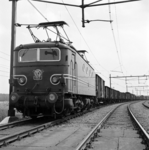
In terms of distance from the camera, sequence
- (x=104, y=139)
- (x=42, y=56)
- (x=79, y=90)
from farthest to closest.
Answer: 1. (x=79, y=90)
2. (x=42, y=56)
3. (x=104, y=139)

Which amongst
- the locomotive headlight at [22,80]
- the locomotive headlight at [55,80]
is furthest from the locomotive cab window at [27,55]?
the locomotive headlight at [55,80]

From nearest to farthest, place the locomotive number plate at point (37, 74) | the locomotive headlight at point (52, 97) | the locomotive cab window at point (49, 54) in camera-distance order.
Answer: the locomotive headlight at point (52, 97) < the locomotive number plate at point (37, 74) < the locomotive cab window at point (49, 54)

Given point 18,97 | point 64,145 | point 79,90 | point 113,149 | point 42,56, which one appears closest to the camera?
point 113,149

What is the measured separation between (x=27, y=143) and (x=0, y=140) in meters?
0.69

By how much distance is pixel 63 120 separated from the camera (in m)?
10.6

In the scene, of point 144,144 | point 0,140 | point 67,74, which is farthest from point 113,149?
point 67,74

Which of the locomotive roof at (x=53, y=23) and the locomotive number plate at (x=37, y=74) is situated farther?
the locomotive roof at (x=53, y=23)

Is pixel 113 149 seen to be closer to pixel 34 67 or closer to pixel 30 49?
pixel 34 67

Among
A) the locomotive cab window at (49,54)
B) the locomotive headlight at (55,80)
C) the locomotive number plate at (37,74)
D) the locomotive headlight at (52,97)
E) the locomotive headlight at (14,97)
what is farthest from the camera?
the locomotive cab window at (49,54)

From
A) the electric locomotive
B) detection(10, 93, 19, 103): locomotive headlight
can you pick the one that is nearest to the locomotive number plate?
the electric locomotive

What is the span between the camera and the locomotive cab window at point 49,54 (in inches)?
412

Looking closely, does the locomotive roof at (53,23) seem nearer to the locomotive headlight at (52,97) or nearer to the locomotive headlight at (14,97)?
the locomotive headlight at (52,97)

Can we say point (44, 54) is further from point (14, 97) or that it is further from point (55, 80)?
point (14, 97)

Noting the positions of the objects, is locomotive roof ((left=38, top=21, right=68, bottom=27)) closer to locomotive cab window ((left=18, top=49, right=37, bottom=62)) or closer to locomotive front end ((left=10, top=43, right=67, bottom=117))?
locomotive front end ((left=10, top=43, right=67, bottom=117))
